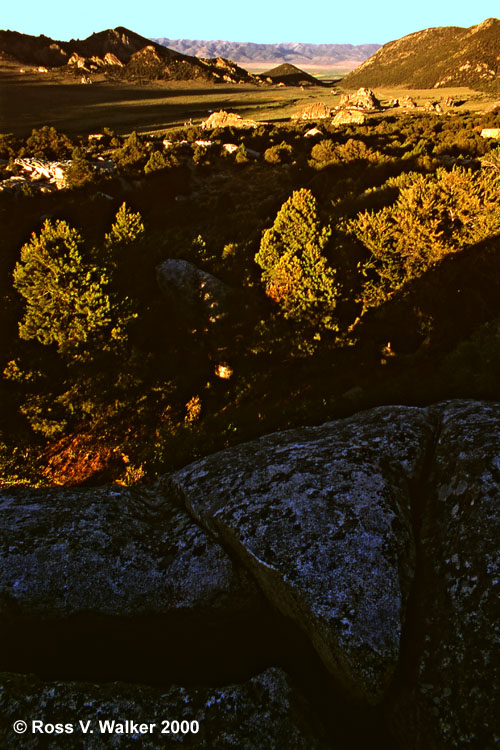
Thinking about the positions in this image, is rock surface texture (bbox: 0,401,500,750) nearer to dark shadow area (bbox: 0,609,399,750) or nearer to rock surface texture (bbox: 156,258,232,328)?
dark shadow area (bbox: 0,609,399,750)

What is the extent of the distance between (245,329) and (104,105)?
195 m

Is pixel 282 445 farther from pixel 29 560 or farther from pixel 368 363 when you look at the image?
pixel 368 363

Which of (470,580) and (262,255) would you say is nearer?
(470,580)

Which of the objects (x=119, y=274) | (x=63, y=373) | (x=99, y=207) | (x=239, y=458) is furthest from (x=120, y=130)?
(x=239, y=458)

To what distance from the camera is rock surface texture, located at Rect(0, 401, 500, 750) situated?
189 inches

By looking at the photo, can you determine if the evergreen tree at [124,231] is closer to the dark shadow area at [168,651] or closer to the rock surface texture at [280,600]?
the rock surface texture at [280,600]

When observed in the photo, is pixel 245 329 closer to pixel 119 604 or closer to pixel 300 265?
pixel 300 265

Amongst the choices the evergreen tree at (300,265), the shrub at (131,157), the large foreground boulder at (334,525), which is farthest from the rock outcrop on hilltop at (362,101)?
the large foreground boulder at (334,525)

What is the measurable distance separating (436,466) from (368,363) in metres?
18.2

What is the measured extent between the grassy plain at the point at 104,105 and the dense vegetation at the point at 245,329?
12710cm

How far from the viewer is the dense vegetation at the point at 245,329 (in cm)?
1530

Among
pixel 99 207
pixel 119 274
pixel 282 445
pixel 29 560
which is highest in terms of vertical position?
pixel 99 207

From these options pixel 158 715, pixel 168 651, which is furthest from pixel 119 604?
pixel 158 715

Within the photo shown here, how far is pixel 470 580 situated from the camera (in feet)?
17.7
